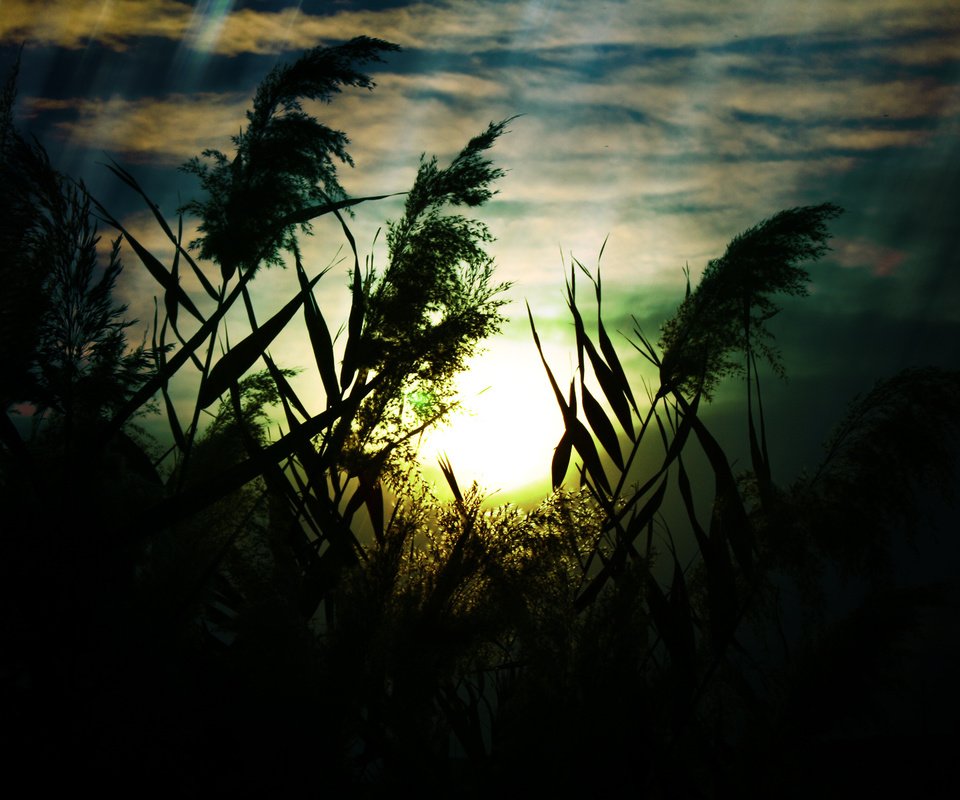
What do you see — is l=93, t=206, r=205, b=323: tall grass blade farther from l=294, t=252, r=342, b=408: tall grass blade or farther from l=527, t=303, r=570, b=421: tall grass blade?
l=527, t=303, r=570, b=421: tall grass blade

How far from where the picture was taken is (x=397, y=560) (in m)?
0.81

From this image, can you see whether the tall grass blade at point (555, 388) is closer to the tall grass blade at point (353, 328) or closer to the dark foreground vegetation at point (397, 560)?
the dark foreground vegetation at point (397, 560)

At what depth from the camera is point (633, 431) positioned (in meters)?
1.95

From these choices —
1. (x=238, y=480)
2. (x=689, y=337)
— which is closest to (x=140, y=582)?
(x=238, y=480)

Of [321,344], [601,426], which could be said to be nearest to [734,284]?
[601,426]

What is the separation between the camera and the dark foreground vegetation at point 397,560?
761 millimetres

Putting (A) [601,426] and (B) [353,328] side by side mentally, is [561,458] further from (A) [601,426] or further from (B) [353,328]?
(B) [353,328]

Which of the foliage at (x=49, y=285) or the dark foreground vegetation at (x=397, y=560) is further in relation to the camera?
the foliage at (x=49, y=285)

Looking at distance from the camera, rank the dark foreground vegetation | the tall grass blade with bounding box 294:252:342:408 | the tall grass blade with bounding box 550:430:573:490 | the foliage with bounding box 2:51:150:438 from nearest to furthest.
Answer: the dark foreground vegetation → the foliage with bounding box 2:51:150:438 → the tall grass blade with bounding box 294:252:342:408 → the tall grass blade with bounding box 550:430:573:490

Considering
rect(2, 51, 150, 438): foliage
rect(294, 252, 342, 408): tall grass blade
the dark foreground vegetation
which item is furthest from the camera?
rect(294, 252, 342, 408): tall grass blade

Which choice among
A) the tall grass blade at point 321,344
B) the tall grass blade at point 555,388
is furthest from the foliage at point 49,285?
the tall grass blade at point 555,388

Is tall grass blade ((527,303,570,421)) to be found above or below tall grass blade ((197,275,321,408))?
above

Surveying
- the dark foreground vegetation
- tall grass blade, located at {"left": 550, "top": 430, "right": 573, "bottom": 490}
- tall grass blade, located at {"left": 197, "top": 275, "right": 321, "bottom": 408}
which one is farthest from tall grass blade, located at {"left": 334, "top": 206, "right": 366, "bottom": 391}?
tall grass blade, located at {"left": 550, "top": 430, "right": 573, "bottom": 490}

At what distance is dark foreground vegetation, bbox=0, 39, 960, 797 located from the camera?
761mm
